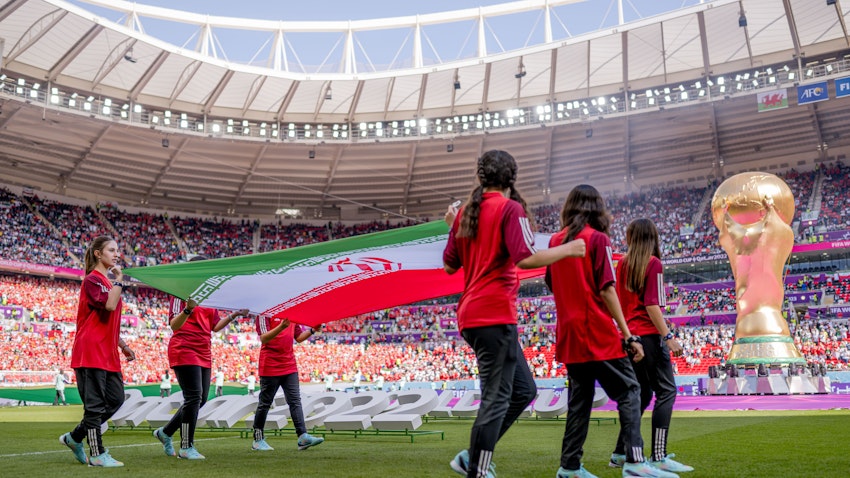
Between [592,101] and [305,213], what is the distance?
20.3 meters

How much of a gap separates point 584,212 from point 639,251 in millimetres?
881

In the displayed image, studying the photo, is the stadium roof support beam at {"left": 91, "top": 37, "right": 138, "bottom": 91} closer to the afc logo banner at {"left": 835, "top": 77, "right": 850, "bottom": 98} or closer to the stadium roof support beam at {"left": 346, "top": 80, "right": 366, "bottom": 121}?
the stadium roof support beam at {"left": 346, "top": 80, "right": 366, "bottom": 121}

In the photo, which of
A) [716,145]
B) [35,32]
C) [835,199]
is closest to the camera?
[35,32]

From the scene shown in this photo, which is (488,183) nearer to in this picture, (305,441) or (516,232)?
(516,232)

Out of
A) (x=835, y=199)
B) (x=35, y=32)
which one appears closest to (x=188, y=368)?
(x=35, y=32)

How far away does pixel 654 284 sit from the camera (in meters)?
5.09

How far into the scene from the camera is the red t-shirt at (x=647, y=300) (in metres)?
5.05

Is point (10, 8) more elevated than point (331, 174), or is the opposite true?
point (10, 8)

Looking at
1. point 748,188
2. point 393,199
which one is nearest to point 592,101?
point 393,199

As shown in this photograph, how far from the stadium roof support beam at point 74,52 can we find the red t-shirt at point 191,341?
25.0 meters

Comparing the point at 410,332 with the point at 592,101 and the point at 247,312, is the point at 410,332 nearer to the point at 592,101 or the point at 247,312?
the point at 592,101

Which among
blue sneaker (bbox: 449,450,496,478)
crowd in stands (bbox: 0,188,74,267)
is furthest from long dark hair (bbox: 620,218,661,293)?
crowd in stands (bbox: 0,188,74,267)

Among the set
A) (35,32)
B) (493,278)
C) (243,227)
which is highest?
(35,32)

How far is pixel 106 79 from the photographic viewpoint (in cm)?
3262
